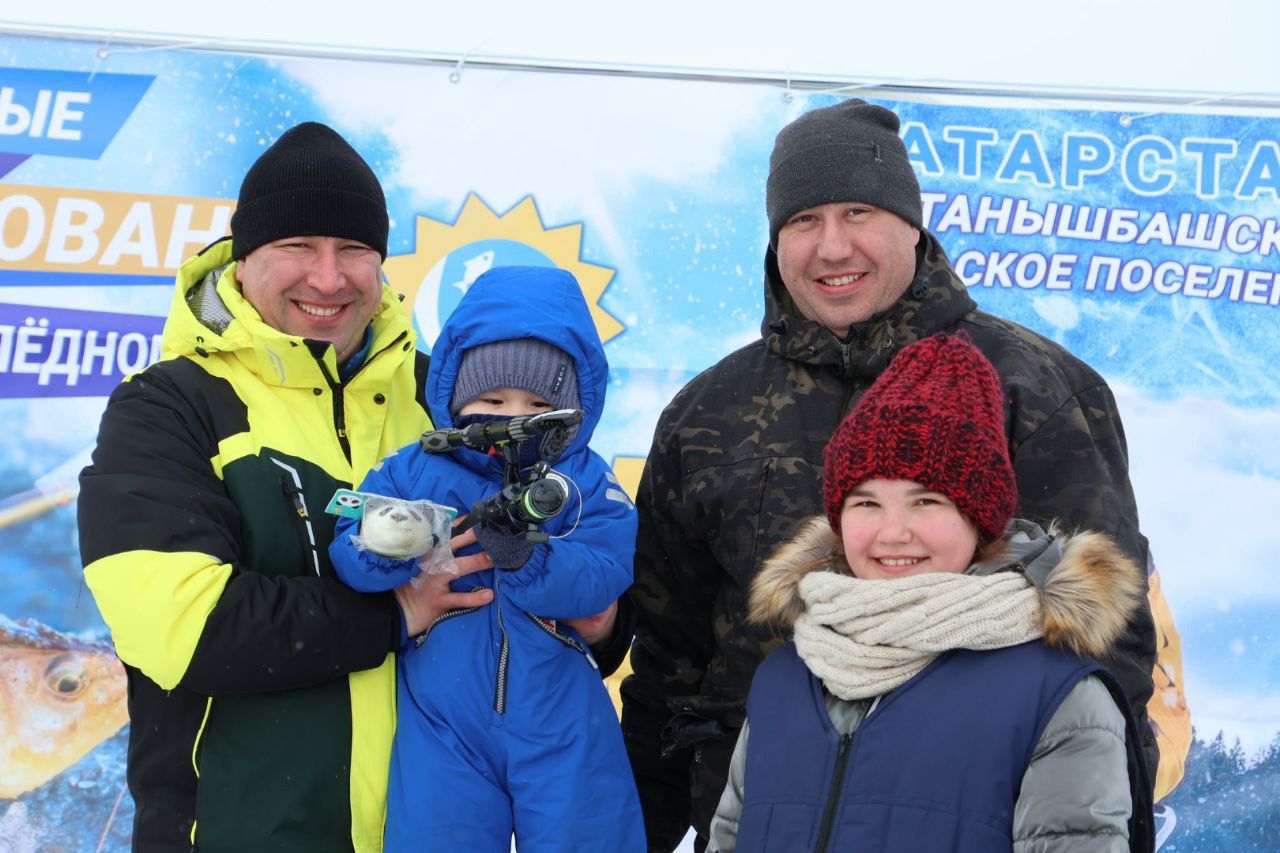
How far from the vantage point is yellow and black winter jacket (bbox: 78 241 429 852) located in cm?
195

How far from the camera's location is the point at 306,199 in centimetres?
229

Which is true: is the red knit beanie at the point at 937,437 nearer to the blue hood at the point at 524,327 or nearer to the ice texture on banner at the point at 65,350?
the blue hood at the point at 524,327

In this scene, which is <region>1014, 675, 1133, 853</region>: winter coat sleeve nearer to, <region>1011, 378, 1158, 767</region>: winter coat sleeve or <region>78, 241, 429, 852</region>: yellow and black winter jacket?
<region>1011, 378, 1158, 767</region>: winter coat sleeve

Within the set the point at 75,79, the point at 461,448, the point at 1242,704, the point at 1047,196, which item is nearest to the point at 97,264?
the point at 75,79

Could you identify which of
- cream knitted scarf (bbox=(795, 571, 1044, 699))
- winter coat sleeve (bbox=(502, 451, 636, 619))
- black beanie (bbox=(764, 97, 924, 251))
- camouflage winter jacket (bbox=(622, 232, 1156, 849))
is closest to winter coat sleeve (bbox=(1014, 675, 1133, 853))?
cream knitted scarf (bbox=(795, 571, 1044, 699))

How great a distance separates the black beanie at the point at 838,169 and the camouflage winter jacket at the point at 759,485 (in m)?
0.13

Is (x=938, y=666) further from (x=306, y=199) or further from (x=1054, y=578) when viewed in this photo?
(x=306, y=199)

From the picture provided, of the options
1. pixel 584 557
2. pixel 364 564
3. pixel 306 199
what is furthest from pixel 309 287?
pixel 584 557

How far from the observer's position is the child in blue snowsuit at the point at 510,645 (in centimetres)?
205

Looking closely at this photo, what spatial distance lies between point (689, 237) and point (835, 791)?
7.24 ft

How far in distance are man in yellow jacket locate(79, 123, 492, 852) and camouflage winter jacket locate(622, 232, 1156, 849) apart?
0.51 metres

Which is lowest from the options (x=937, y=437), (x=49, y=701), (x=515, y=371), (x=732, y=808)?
(x=732, y=808)

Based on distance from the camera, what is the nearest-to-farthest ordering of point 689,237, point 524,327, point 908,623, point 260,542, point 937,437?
point 908,623 → point 937,437 → point 260,542 → point 524,327 → point 689,237

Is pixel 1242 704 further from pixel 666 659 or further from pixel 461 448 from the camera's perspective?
pixel 461 448
